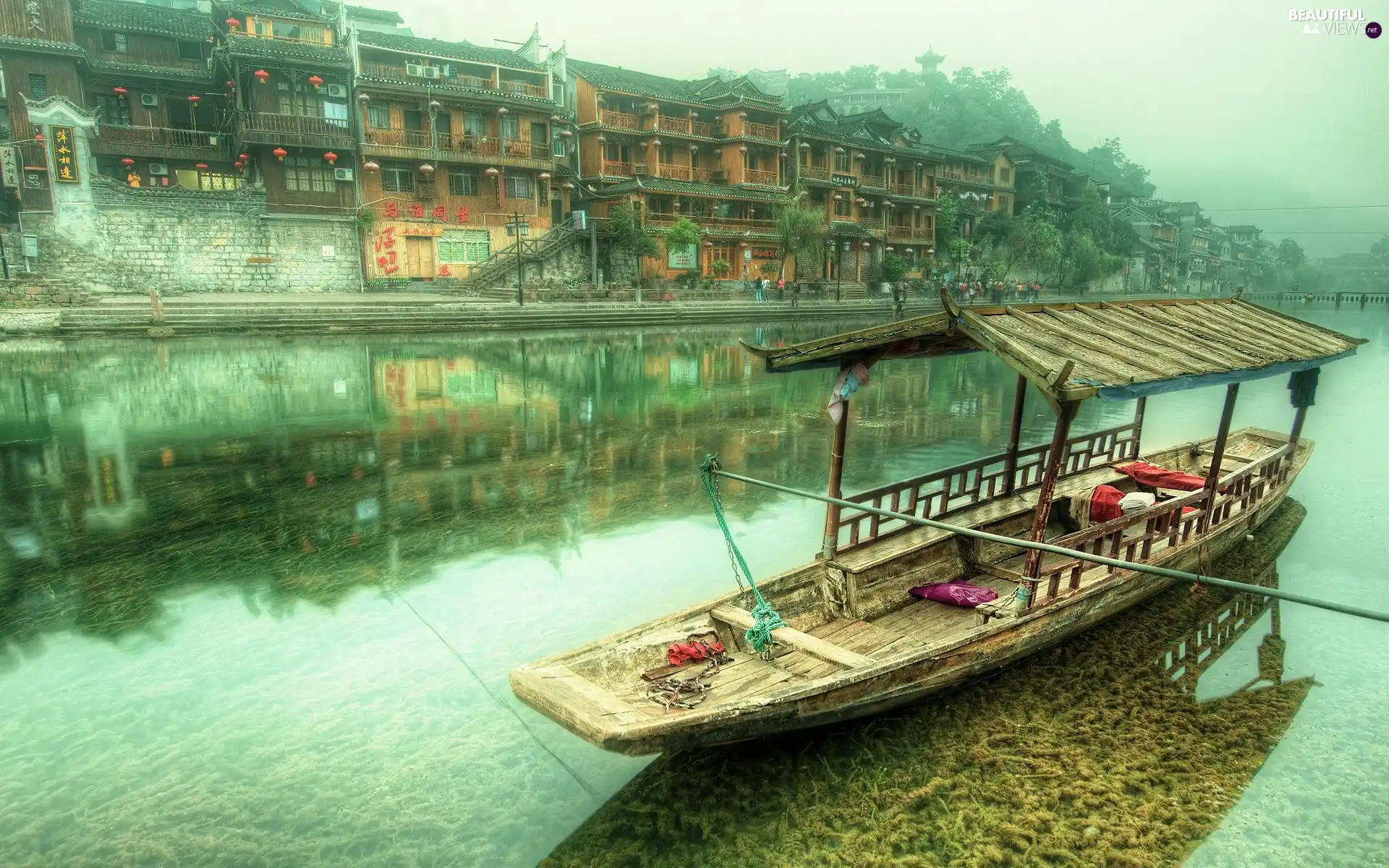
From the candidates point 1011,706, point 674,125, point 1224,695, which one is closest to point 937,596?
point 1011,706

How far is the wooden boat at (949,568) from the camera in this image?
17.0 feet

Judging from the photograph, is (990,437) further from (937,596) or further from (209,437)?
(209,437)

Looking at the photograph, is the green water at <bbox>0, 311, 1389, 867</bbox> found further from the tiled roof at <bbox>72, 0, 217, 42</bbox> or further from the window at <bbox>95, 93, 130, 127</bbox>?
the tiled roof at <bbox>72, 0, 217, 42</bbox>

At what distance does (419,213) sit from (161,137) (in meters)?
11.1

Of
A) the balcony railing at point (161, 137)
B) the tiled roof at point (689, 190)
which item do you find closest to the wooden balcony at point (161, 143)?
the balcony railing at point (161, 137)

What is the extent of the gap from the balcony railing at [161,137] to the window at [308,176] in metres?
4.61

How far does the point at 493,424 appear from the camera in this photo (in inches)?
651

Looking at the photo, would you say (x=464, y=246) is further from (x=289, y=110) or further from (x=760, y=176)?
(x=760, y=176)

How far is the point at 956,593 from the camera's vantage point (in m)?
7.30

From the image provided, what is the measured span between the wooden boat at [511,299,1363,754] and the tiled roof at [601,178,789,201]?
34.2 meters

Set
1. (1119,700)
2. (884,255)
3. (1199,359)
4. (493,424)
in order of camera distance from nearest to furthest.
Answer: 1. (1119,700)
2. (1199,359)
3. (493,424)
4. (884,255)

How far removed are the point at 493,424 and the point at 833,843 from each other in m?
12.9

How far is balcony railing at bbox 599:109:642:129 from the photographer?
141 feet

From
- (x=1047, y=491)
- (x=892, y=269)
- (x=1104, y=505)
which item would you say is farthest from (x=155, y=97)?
(x=1047, y=491)
